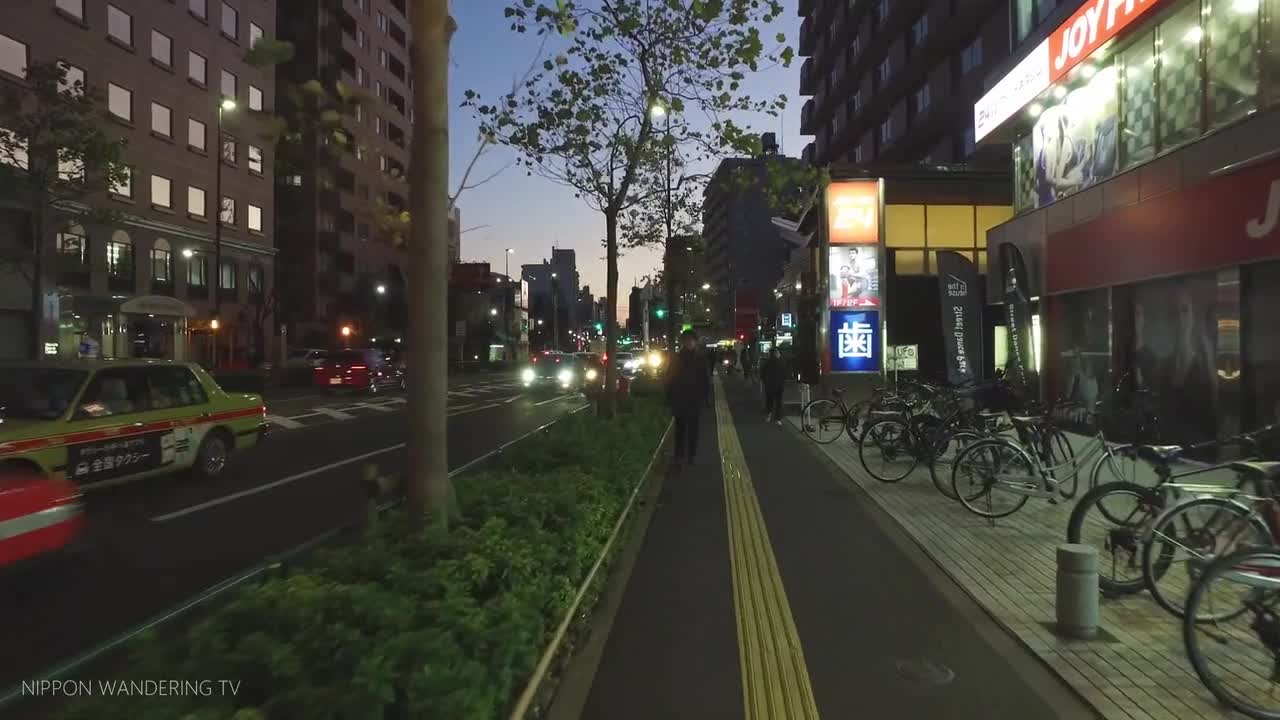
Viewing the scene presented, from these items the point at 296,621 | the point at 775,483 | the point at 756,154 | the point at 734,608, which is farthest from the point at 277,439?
the point at 296,621

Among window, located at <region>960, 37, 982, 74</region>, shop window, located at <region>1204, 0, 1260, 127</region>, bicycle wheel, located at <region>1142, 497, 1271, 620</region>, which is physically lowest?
bicycle wheel, located at <region>1142, 497, 1271, 620</region>

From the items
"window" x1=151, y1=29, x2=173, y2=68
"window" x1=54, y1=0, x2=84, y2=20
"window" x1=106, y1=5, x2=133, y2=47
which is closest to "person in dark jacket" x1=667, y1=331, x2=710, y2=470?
"window" x1=54, y1=0, x2=84, y2=20

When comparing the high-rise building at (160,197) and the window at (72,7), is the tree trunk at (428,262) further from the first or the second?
the window at (72,7)

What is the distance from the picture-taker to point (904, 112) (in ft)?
121

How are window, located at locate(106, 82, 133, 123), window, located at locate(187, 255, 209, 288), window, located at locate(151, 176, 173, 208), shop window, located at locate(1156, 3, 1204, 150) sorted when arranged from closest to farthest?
shop window, located at locate(1156, 3, 1204, 150)
window, located at locate(106, 82, 133, 123)
window, located at locate(151, 176, 173, 208)
window, located at locate(187, 255, 209, 288)

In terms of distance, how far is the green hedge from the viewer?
2445 mm

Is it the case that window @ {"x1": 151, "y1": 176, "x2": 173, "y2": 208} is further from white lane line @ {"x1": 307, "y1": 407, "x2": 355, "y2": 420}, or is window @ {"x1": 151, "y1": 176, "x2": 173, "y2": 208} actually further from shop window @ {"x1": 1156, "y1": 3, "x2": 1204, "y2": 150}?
shop window @ {"x1": 1156, "y1": 3, "x2": 1204, "y2": 150}

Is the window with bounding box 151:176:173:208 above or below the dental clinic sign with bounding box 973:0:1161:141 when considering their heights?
above

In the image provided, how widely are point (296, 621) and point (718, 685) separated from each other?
2.35 m

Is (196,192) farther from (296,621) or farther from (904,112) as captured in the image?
(296,621)

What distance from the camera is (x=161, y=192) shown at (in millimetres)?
34750

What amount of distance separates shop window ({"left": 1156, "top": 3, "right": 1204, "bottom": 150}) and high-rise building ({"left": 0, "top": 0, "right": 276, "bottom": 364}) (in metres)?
25.8

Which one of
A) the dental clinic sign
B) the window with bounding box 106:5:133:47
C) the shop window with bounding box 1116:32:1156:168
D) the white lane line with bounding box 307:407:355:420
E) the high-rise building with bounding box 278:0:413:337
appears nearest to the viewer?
the dental clinic sign

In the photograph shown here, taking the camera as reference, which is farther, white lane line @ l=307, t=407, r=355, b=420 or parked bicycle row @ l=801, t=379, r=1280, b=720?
white lane line @ l=307, t=407, r=355, b=420
